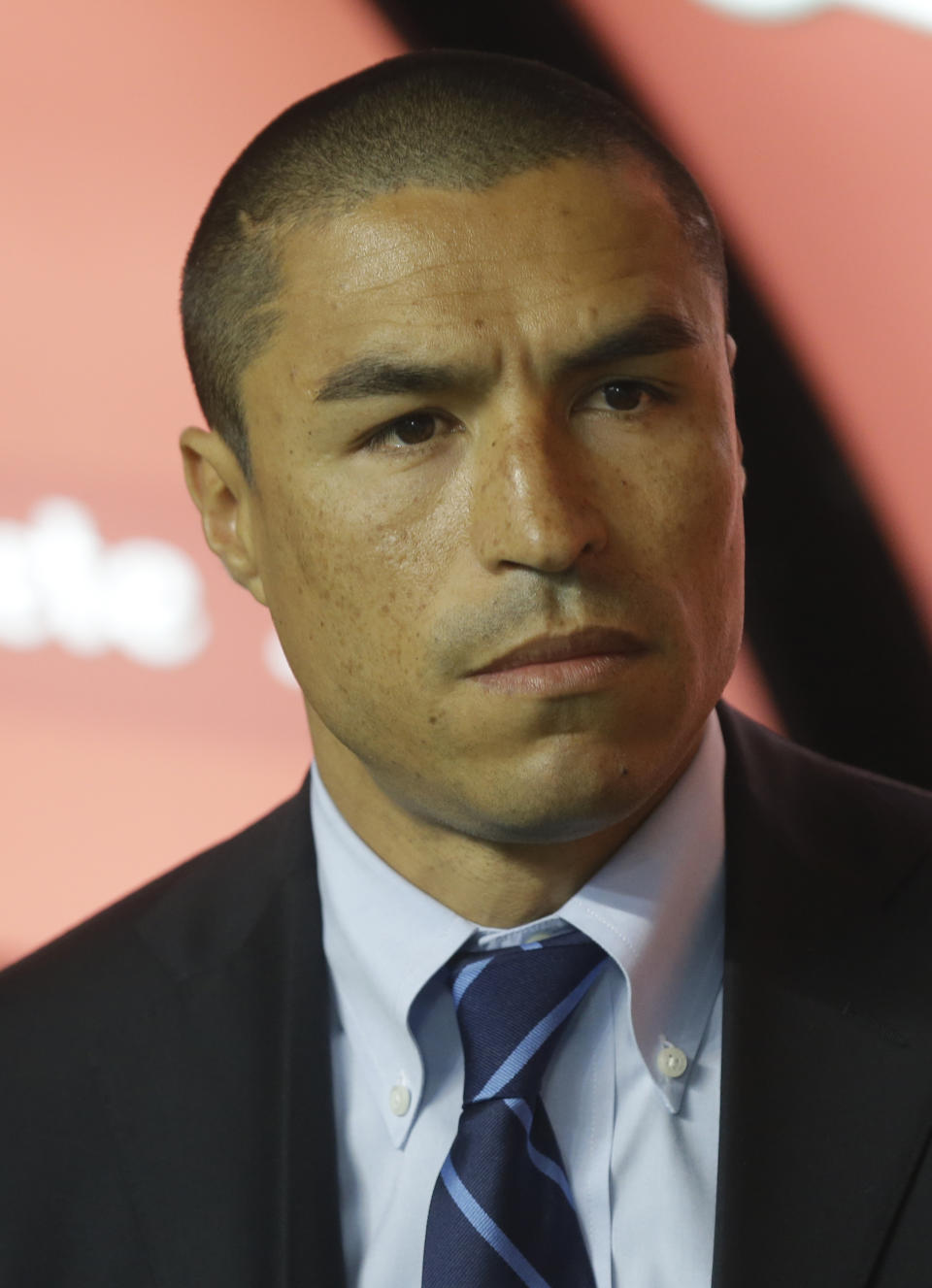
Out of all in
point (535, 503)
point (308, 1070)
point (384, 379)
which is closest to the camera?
point (535, 503)

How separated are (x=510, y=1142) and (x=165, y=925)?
1.68ft

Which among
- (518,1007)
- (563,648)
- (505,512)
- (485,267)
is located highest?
(485,267)

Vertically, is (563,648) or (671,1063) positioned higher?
(563,648)

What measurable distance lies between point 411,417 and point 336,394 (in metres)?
0.08

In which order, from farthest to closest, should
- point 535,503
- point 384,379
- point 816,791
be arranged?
point 816,791
point 384,379
point 535,503

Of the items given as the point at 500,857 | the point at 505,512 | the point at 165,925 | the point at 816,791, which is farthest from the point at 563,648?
the point at 165,925

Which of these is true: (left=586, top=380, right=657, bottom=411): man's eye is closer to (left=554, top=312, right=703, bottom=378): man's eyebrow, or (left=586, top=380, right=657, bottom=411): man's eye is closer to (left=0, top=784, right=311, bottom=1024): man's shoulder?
(left=554, top=312, right=703, bottom=378): man's eyebrow

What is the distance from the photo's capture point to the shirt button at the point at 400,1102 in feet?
5.46

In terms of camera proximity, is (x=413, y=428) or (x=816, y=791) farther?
(x=816, y=791)

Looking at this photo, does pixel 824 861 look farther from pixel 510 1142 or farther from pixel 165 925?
pixel 165 925

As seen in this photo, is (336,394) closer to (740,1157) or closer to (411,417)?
(411,417)

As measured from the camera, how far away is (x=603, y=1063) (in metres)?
1.64

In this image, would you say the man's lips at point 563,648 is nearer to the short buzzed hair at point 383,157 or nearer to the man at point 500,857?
the man at point 500,857

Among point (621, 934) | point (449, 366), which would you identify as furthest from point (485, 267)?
point (621, 934)
